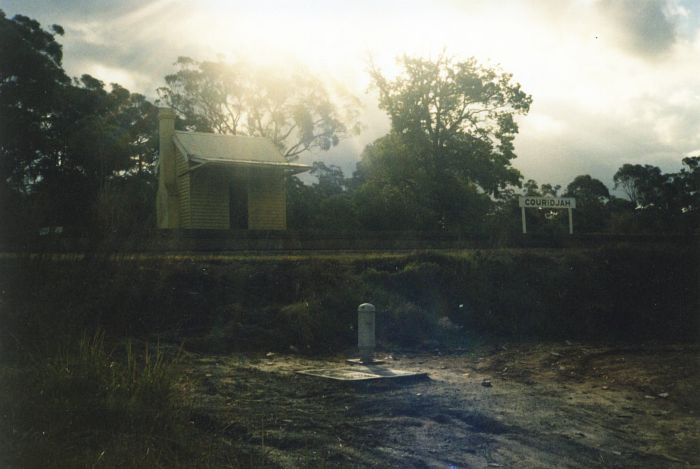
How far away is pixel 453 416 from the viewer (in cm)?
831

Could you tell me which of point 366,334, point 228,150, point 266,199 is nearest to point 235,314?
point 366,334

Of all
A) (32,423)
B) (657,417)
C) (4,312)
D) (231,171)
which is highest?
(231,171)

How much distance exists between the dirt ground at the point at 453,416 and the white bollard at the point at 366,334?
64cm

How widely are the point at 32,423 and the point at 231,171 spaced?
21.6 m

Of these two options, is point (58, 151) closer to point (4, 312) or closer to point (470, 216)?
point (470, 216)

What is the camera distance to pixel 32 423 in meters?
6.64

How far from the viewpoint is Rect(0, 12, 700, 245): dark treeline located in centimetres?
3551

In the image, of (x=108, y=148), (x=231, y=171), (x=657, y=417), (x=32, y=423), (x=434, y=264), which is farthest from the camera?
(x=108, y=148)

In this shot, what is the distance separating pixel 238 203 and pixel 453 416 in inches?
827

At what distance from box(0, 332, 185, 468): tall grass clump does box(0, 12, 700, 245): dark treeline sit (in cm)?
2242

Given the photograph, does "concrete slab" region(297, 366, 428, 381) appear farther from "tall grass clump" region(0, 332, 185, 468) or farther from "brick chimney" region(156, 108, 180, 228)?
"brick chimney" region(156, 108, 180, 228)

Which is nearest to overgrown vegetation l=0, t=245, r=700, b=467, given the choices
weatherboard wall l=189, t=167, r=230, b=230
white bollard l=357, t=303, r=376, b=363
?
white bollard l=357, t=303, r=376, b=363

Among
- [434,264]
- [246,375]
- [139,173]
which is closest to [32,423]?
[246,375]

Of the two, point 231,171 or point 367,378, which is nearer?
point 367,378
